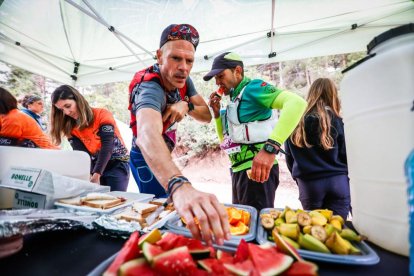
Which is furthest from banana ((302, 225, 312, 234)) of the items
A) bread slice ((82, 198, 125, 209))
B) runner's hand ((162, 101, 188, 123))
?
runner's hand ((162, 101, 188, 123))

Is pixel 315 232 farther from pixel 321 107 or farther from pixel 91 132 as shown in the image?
pixel 91 132

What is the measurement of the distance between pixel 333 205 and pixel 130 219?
7.76 ft

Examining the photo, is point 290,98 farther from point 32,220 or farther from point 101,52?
point 101,52

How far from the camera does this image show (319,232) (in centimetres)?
76

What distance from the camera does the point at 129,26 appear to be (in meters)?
3.17

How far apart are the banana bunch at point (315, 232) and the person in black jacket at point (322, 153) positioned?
1.54 meters

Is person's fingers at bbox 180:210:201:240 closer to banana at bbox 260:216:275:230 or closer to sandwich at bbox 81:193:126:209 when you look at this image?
banana at bbox 260:216:275:230

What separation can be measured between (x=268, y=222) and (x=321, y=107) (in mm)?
1935

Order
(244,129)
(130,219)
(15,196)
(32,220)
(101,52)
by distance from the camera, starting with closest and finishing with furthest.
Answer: (32,220), (130,219), (15,196), (244,129), (101,52)

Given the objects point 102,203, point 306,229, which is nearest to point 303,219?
point 306,229

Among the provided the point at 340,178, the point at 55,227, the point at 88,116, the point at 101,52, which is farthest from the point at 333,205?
the point at 101,52

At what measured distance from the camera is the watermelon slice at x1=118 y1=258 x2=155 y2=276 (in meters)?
0.47

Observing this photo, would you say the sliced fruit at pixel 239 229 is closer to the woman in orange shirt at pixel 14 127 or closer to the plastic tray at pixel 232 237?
the plastic tray at pixel 232 237

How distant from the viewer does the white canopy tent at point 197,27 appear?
2754 mm
